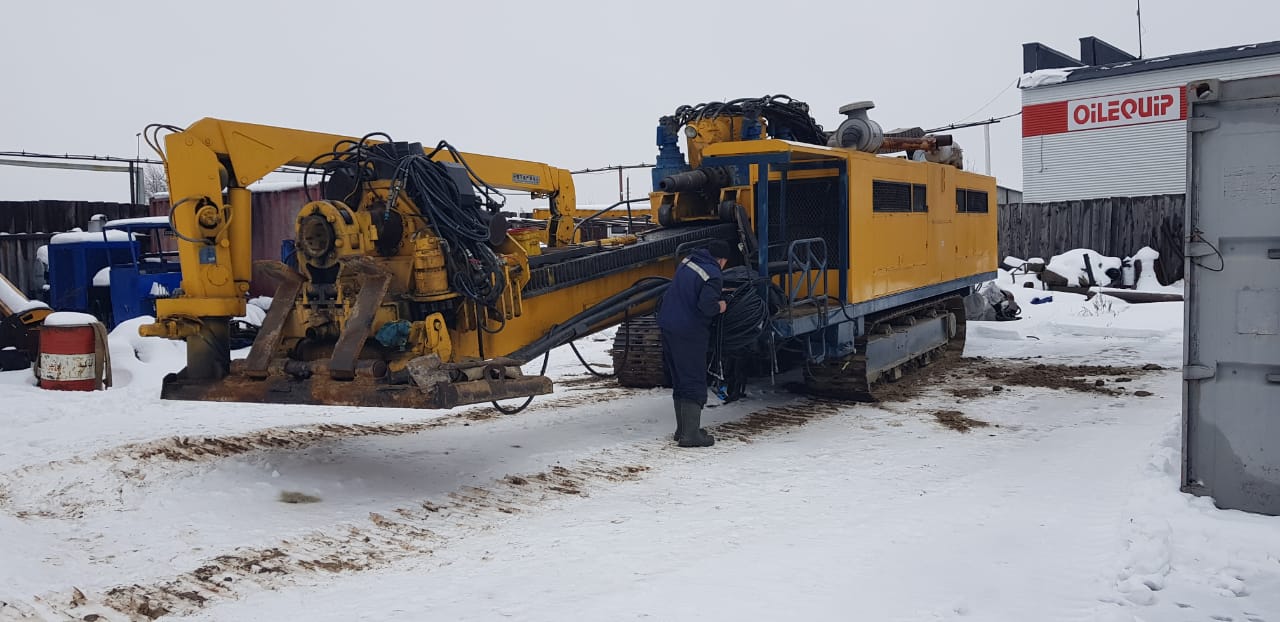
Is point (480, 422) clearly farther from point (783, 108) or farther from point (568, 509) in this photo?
point (783, 108)

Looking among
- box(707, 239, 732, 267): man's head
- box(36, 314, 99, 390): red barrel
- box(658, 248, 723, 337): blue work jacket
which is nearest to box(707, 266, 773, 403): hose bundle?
box(707, 239, 732, 267): man's head

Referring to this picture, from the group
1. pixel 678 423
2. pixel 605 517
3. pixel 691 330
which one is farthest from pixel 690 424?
pixel 605 517

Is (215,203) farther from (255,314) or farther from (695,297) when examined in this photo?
(255,314)

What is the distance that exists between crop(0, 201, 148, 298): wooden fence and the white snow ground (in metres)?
8.18

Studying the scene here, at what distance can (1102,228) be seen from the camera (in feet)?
73.8

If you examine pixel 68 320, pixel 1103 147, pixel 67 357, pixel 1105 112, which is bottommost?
pixel 67 357

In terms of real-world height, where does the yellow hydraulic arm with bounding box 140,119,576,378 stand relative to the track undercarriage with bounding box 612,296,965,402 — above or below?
above

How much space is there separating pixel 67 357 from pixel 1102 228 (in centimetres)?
2018

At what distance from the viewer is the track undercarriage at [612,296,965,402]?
10.4 meters

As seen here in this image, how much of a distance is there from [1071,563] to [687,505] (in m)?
2.26

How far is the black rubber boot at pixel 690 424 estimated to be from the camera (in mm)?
8211

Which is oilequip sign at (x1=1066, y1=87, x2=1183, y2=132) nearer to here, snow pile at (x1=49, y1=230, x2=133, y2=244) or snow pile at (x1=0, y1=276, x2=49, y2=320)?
snow pile at (x1=49, y1=230, x2=133, y2=244)

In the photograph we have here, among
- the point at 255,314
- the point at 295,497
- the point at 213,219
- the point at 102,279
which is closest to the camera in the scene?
the point at 295,497

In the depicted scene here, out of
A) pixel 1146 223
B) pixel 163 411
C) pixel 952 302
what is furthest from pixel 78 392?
pixel 1146 223
